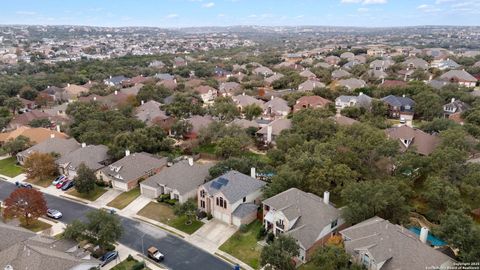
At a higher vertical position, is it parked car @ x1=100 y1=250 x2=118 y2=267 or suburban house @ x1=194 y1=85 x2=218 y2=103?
suburban house @ x1=194 y1=85 x2=218 y2=103

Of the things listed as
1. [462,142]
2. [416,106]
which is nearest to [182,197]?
[462,142]

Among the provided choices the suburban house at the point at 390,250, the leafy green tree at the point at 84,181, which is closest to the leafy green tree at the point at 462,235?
the suburban house at the point at 390,250

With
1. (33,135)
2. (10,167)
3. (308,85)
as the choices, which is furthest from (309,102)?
(10,167)

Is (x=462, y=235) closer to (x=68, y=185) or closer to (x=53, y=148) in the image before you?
(x=68, y=185)

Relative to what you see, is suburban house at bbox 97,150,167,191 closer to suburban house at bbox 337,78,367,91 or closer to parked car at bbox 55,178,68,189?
parked car at bbox 55,178,68,189

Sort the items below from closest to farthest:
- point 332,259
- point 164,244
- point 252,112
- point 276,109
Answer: point 332,259, point 164,244, point 252,112, point 276,109

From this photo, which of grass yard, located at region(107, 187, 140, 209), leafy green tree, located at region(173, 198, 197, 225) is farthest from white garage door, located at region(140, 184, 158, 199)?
leafy green tree, located at region(173, 198, 197, 225)
